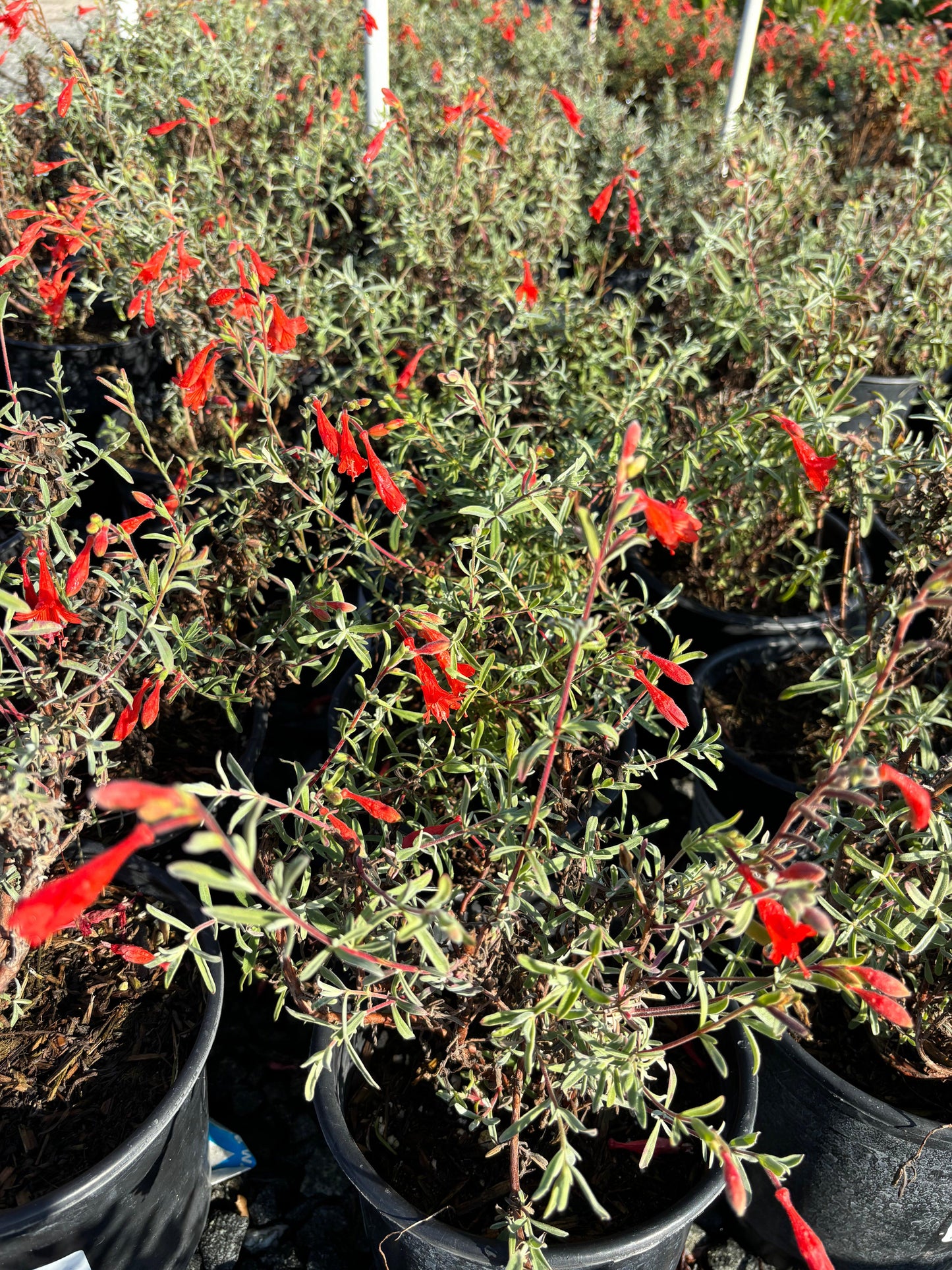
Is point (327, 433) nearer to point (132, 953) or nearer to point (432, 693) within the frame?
point (432, 693)

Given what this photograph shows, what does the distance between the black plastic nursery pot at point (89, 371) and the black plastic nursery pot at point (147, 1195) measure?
1.86 meters

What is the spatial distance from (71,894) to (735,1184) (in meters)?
0.70

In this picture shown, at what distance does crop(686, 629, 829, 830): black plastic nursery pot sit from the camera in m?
1.96

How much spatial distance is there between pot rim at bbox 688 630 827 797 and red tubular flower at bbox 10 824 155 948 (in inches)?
55.4

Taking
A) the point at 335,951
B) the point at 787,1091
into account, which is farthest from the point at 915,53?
→ the point at 335,951

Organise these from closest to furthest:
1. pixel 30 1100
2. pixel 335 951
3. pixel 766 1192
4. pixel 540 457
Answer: pixel 335 951, pixel 30 1100, pixel 766 1192, pixel 540 457

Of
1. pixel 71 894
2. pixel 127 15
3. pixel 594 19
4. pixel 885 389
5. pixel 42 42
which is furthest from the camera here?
pixel 594 19

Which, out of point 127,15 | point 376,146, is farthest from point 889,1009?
point 127,15

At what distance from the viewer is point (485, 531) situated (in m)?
1.73

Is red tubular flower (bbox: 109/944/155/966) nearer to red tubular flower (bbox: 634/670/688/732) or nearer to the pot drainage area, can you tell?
the pot drainage area

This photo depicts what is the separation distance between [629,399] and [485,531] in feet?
A: 1.86

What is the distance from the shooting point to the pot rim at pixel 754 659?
6.45 feet

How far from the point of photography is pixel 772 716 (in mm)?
2250

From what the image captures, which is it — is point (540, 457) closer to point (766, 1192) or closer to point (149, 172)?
point (766, 1192)
